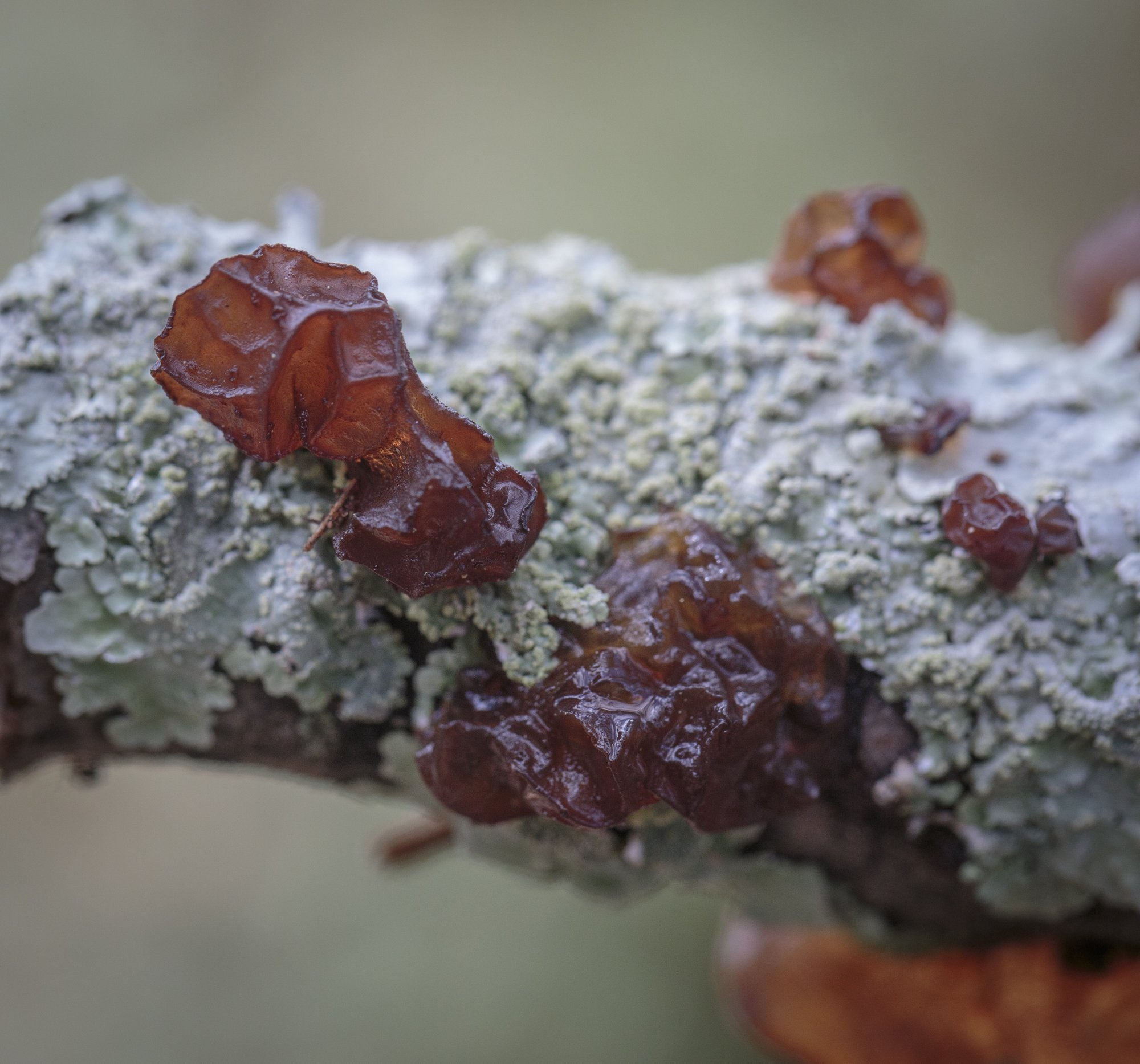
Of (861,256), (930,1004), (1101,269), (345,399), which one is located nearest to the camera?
(345,399)

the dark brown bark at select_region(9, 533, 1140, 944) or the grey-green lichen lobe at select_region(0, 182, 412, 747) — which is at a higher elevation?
the grey-green lichen lobe at select_region(0, 182, 412, 747)

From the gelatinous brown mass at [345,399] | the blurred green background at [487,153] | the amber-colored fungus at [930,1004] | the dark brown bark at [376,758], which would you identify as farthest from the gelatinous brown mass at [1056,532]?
the blurred green background at [487,153]

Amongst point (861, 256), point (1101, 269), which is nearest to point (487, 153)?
point (1101, 269)

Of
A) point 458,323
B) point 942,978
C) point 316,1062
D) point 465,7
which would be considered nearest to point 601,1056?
point 316,1062

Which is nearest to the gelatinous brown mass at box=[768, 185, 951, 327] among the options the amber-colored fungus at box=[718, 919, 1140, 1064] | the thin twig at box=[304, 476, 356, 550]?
the thin twig at box=[304, 476, 356, 550]

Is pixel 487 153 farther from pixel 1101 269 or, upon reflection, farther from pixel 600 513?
pixel 600 513

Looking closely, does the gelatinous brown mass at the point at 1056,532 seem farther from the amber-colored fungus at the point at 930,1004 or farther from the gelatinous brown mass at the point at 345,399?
the amber-colored fungus at the point at 930,1004

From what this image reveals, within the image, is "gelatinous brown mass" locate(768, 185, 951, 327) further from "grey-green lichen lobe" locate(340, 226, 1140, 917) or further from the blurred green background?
the blurred green background
